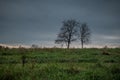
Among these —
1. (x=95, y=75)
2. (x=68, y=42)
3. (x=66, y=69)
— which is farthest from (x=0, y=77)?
(x=68, y=42)

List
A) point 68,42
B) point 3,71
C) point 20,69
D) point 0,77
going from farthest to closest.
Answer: point 68,42, point 20,69, point 3,71, point 0,77

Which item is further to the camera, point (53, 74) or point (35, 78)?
point (53, 74)

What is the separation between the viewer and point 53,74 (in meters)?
11.2

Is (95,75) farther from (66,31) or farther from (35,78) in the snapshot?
(66,31)

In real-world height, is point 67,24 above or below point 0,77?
above

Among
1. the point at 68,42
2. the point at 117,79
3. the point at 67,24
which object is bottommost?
the point at 117,79

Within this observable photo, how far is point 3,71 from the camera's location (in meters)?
10.8

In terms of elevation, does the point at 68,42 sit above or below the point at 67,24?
below

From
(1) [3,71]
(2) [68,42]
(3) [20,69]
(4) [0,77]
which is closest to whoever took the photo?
(4) [0,77]

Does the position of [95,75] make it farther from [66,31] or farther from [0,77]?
[66,31]

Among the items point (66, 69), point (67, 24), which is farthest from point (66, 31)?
point (66, 69)

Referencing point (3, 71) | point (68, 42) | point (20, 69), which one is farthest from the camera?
point (68, 42)

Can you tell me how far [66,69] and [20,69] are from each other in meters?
2.75

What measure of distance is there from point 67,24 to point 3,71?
50765 mm
